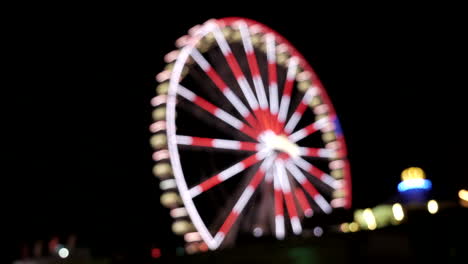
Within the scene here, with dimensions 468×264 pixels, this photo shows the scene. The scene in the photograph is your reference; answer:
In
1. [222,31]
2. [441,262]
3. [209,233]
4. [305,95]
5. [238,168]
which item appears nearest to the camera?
[441,262]

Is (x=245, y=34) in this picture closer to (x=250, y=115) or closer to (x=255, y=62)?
(x=255, y=62)

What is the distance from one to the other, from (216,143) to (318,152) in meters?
3.16

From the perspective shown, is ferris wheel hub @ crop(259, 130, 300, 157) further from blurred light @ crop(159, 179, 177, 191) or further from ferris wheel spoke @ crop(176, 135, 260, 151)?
blurred light @ crop(159, 179, 177, 191)

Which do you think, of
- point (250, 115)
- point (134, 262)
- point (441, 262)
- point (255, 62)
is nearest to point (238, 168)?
point (250, 115)

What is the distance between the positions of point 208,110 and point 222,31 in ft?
6.35

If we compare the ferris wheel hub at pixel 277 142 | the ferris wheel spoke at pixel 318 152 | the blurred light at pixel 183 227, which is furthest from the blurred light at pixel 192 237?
the ferris wheel spoke at pixel 318 152

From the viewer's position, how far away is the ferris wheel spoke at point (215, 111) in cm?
1374

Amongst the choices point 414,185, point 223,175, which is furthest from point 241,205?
point 414,185

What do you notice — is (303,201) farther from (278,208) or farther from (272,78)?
(272,78)

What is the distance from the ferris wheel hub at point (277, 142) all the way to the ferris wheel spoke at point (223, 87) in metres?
0.38

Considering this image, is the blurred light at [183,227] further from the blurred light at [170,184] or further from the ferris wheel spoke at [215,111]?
the ferris wheel spoke at [215,111]

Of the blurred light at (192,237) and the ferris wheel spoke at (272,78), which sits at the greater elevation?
the ferris wheel spoke at (272,78)

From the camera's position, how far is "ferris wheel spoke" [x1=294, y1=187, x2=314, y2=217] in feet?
46.7

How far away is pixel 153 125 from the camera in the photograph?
12914mm
